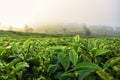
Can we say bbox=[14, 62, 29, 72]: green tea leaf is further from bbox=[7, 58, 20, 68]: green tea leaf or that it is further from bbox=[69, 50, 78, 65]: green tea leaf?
bbox=[69, 50, 78, 65]: green tea leaf

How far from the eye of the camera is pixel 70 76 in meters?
1.85

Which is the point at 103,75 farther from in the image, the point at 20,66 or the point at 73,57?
the point at 20,66

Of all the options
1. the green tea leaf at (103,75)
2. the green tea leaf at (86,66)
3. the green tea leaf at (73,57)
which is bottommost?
the green tea leaf at (103,75)

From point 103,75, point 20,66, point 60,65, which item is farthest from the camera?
point 60,65

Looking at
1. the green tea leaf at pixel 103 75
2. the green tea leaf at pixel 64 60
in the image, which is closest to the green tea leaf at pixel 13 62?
the green tea leaf at pixel 64 60

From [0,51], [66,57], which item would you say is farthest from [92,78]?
[0,51]

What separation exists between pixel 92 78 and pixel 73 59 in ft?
0.54

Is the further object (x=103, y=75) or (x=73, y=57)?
(x=73, y=57)

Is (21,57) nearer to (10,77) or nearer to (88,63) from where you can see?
(10,77)

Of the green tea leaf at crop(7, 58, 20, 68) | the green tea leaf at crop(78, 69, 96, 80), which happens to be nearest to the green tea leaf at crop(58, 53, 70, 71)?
the green tea leaf at crop(78, 69, 96, 80)

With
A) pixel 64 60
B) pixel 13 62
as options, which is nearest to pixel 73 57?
pixel 64 60

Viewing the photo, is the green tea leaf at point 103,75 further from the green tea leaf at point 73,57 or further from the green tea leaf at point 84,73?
the green tea leaf at point 73,57

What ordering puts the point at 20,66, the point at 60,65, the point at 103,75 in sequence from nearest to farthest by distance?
the point at 103,75
the point at 20,66
the point at 60,65

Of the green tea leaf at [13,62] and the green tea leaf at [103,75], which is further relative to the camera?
the green tea leaf at [13,62]
